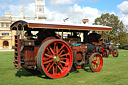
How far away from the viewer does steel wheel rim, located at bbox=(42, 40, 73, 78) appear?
614 cm

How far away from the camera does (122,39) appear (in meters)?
36.8

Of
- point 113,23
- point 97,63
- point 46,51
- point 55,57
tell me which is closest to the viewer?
point 55,57

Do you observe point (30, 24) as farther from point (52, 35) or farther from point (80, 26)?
point (80, 26)

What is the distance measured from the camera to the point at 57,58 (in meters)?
6.26

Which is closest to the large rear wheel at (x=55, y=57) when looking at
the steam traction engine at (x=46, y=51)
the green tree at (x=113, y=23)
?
the steam traction engine at (x=46, y=51)

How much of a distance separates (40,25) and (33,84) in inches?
81.4

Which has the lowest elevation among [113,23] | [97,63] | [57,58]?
[97,63]

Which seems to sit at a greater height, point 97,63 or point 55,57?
point 55,57

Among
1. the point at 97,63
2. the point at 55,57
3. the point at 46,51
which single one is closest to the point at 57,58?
the point at 55,57

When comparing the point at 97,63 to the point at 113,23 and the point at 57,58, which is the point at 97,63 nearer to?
the point at 57,58

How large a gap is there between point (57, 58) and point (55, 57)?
9cm

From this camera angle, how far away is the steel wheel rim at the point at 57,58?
20.2 ft

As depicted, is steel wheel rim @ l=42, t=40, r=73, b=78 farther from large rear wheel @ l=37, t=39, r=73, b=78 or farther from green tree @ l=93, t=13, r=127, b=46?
green tree @ l=93, t=13, r=127, b=46

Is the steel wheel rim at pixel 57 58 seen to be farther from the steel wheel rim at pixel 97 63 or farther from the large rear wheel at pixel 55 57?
the steel wheel rim at pixel 97 63
